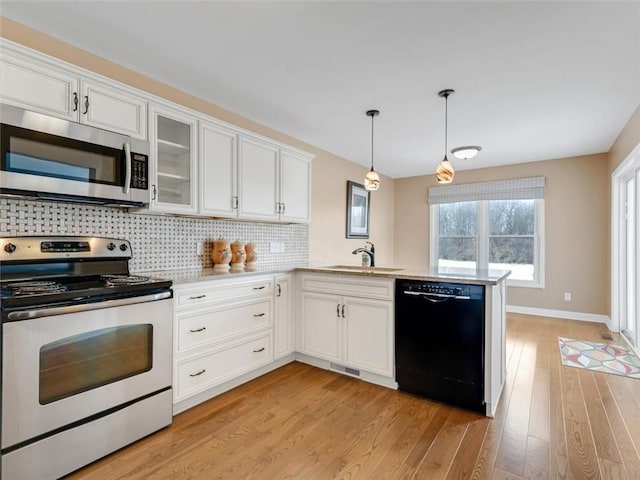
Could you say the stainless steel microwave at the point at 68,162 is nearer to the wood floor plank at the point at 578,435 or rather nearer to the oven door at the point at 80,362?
the oven door at the point at 80,362

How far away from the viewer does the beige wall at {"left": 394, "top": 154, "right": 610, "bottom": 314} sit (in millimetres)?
4746

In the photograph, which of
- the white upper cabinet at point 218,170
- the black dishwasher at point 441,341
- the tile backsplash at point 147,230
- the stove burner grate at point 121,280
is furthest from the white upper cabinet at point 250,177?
the black dishwasher at point 441,341

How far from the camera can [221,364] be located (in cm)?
254

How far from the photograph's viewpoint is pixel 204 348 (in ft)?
7.91

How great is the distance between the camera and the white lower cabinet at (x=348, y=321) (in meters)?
2.67

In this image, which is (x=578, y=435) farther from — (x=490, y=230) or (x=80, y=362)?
(x=490, y=230)

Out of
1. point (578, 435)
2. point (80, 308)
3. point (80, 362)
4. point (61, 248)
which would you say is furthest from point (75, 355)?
point (578, 435)

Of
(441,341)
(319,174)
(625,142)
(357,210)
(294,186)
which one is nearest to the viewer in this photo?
(441,341)

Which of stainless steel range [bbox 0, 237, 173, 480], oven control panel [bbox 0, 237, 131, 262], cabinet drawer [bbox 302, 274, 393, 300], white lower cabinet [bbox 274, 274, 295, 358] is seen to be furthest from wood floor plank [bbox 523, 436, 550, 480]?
oven control panel [bbox 0, 237, 131, 262]

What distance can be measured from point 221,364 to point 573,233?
5.15m

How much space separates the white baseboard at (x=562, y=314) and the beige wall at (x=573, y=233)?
5 centimetres

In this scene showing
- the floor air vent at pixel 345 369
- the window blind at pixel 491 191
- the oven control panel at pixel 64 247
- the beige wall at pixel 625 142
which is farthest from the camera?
the window blind at pixel 491 191

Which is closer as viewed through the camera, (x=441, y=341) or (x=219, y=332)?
(x=441, y=341)

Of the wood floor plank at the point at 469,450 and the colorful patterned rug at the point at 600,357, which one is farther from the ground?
the colorful patterned rug at the point at 600,357
